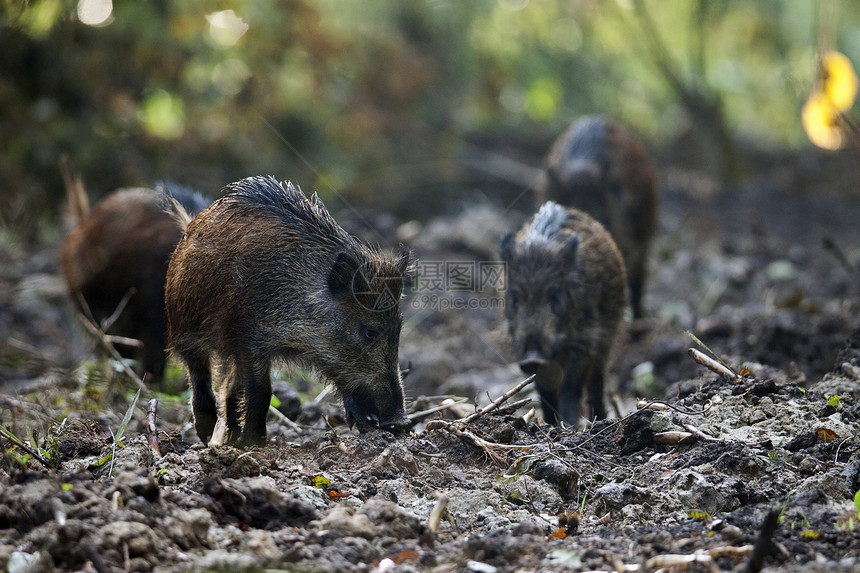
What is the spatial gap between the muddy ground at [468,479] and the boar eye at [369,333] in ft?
1.60

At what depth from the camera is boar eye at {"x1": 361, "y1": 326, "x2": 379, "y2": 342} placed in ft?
13.8

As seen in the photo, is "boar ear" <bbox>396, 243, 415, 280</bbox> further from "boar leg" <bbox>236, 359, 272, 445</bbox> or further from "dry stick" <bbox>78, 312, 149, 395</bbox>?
"dry stick" <bbox>78, 312, 149, 395</bbox>

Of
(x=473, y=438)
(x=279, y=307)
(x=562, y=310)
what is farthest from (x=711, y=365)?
(x=279, y=307)

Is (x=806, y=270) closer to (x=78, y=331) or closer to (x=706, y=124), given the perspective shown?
(x=706, y=124)

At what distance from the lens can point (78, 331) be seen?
681 cm

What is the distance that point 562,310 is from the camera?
555 centimetres

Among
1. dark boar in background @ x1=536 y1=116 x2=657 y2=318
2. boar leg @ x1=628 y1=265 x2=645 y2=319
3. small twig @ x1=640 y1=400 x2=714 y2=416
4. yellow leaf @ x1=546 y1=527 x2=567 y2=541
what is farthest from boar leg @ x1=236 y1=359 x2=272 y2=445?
boar leg @ x1=628 y1=265 x2=645 y2=319

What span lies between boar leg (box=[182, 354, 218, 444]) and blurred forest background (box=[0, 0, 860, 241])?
12.5 feet

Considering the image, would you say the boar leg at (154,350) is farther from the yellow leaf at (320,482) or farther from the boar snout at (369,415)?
the yellow leaf at (320,482)

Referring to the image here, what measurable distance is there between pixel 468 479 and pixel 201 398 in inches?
59.8

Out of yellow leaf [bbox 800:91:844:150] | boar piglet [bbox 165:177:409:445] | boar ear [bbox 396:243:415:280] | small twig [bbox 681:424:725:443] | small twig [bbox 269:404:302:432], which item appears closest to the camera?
small twig [bbox 681:424:725:443]

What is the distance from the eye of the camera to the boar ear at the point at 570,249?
18.1 feet

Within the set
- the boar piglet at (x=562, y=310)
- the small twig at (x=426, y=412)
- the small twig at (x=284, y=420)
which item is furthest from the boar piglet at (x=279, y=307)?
the boar piglet at (x=562, y=310)

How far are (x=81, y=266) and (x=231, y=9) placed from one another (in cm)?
481
